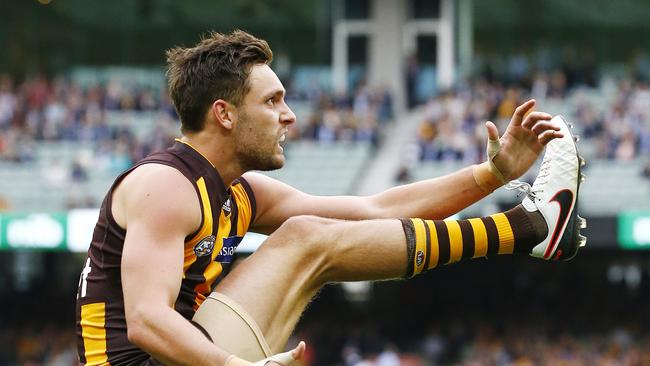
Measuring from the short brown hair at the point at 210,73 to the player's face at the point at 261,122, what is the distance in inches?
1.7

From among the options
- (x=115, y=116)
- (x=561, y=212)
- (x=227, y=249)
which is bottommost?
(x=115, y=116)

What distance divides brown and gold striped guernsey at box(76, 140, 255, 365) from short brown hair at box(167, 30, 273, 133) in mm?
181

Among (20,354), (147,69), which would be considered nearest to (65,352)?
(20,354)

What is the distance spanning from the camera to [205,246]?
16.2ft

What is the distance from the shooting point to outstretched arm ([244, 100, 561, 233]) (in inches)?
215

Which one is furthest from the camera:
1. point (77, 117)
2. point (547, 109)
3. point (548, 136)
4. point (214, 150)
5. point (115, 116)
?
point (115, 116)

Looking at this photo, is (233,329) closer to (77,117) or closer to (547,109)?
(547,109)

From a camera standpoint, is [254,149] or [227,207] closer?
[254,149]

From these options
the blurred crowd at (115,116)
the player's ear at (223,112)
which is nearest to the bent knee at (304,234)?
the player's ear at (223,112)

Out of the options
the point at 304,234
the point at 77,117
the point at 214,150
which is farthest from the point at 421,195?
the point at 77,117

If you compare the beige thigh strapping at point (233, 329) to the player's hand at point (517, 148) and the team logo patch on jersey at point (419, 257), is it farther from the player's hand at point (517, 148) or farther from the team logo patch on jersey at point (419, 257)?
the player's hand at point (517, 148)

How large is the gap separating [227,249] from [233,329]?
21.0 inches

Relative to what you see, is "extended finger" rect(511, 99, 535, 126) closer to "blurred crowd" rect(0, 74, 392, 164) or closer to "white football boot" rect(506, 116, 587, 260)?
"white football boot" rect(506, 116, 587, 260)

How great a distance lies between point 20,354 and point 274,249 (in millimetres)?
15627
